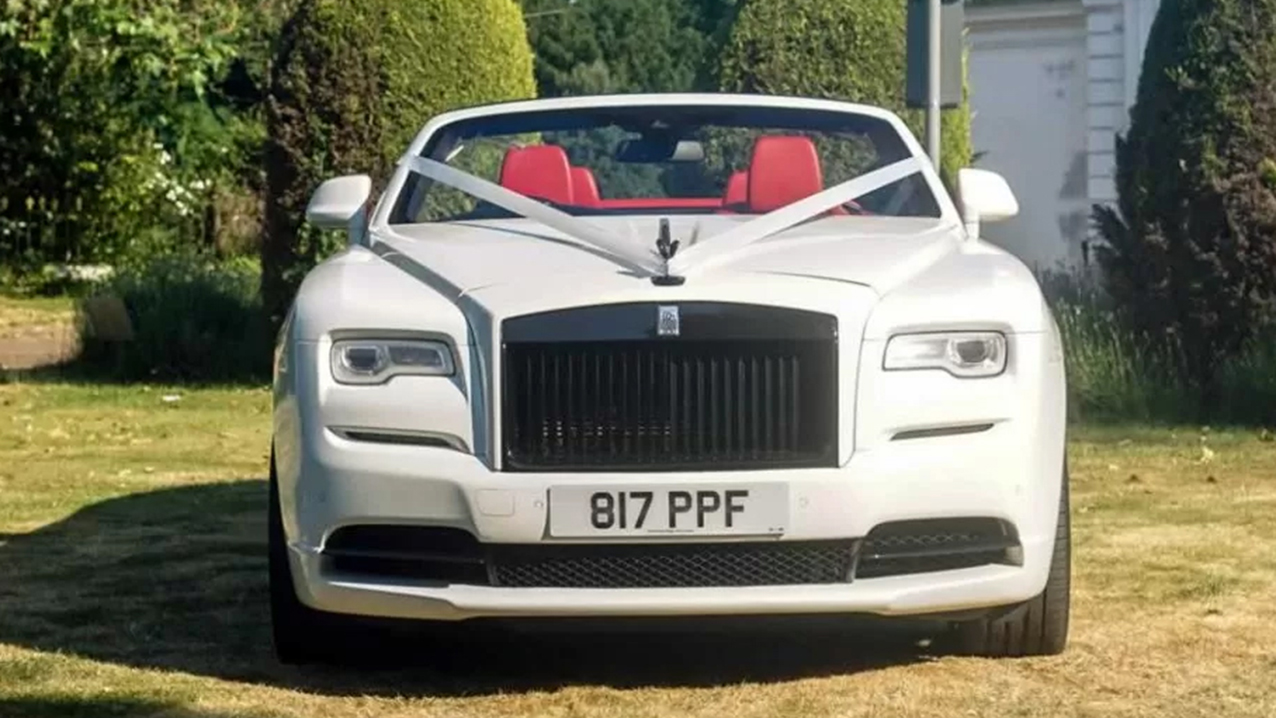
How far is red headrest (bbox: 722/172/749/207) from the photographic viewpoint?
7152mm

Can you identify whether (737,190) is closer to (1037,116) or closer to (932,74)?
(932,74)

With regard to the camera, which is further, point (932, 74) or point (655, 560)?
point (932, 74)

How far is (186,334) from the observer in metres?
16.5

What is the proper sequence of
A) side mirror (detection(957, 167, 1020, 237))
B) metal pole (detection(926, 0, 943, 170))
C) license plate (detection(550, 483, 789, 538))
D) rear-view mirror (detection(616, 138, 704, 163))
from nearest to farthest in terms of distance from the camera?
1. license plate (detection(550, 483, 789, 538))
2. side mirror (detection(957, 167, 1020, 237))
3. rear-view mirror (detection(616, 138, 704, 163))
4. metal pole (detection(926, 0, 943, 170))

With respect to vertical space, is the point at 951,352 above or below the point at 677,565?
above

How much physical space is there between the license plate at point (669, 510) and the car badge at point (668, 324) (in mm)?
361

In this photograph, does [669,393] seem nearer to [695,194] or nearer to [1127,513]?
[695,194]

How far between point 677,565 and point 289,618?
109cm

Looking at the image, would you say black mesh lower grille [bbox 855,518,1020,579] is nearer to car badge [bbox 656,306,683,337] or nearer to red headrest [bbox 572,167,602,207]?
car badge [bbox 656,306,683,337]

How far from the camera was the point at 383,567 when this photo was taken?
5684 mm

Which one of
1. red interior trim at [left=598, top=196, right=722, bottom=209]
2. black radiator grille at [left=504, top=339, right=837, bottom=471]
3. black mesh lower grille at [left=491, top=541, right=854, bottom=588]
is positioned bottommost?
black mesh lower grille at [left=491, top=541, right=854, bottom=588]

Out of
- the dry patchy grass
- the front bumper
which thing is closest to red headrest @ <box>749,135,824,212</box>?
the front bumper

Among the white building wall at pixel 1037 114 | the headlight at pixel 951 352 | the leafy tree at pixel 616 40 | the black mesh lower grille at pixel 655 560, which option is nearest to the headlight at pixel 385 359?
the black mesh lower grille at pixel 655 560

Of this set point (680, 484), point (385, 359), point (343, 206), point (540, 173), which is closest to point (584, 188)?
point (540, 173)
